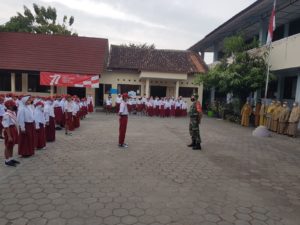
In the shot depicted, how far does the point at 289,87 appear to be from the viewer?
17.4 metres

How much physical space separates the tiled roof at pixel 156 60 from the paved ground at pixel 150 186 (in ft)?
50.4

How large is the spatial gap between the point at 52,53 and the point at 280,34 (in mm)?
17587

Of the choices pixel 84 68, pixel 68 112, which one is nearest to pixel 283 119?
pixel 68 112

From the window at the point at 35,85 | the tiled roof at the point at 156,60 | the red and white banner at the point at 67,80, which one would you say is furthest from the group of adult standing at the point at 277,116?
the window at the point at 35,85

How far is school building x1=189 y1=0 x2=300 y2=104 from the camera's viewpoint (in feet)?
46.1

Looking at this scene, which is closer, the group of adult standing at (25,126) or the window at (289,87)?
the group of adult standing at (25,126)

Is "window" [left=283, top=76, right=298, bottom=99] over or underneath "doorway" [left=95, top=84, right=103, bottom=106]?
over

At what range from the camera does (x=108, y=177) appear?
6.00 metres

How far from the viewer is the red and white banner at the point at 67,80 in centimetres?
2142

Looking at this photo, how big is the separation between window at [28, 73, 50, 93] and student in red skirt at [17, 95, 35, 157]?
17.2 metres

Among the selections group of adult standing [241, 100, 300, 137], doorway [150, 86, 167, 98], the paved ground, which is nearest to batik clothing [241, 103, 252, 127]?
group of adult standing [241, 100, 300, 137]

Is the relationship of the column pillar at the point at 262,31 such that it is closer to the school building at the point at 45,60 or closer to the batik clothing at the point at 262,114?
the batik clothing at the point at 262,114

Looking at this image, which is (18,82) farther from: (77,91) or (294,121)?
(294,121)

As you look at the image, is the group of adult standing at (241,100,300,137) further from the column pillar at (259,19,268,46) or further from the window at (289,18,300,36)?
the window at (289,18,300,36)
